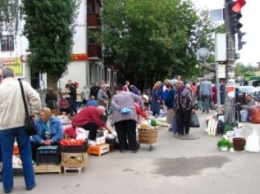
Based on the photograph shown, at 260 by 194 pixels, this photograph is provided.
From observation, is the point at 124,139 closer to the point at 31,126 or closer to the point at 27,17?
the point at 31,126

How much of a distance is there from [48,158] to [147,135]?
2.85 metres

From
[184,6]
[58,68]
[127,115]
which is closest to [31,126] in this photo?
[127,115]

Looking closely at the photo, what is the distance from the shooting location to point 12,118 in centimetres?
603

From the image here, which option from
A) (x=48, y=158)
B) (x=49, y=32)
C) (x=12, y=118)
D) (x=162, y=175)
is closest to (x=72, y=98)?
(x=49, y=32)

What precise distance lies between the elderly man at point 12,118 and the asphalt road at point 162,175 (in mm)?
463

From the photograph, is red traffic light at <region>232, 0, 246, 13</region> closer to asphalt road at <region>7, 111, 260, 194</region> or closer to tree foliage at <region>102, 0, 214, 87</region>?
asphalt road at <region>7, 111, 260, 194</region>

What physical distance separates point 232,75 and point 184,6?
76.6ft

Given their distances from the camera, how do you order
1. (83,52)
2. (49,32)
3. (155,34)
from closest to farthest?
(49,32)
(155,34)
(83,52)

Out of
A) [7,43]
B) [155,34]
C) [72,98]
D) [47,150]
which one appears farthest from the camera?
[7,43]

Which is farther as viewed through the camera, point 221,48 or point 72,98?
point 72,98

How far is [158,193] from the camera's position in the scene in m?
6.07

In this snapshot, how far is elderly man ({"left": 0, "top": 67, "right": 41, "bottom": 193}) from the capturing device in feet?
19.8

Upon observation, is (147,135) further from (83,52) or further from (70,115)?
(83,52)

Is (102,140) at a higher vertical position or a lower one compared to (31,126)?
lower
